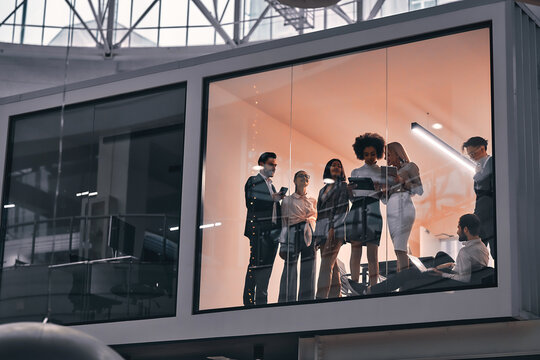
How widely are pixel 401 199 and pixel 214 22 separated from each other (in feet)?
68.1

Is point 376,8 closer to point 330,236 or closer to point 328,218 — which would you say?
point 328,218

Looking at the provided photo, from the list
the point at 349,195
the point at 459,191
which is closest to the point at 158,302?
the point at 349,195

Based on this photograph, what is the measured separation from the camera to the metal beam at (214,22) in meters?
34.8

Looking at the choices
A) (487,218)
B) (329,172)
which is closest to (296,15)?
(329,172)

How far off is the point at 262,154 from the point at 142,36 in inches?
821

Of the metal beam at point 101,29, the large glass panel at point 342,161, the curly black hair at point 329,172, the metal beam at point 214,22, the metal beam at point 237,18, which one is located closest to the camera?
the large glass panel at point 342,161

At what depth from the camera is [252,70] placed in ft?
61.0

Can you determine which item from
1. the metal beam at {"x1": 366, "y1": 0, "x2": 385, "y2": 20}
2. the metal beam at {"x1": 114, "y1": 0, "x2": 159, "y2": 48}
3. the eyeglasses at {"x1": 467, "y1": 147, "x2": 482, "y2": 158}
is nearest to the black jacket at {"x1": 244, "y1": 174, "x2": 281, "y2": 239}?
the eyeglasses at {"x1": 467, "y1": 147, "x2": 482, "y2": 158}

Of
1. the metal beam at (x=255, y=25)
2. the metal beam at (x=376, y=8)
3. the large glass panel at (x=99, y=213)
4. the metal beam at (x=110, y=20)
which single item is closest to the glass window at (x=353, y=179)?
the large glass panel at (x=99, y=213)

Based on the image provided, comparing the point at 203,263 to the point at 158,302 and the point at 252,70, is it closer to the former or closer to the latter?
the point at 158,302

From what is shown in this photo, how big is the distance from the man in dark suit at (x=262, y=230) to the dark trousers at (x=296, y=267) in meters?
0.30

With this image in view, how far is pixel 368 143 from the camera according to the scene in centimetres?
1638

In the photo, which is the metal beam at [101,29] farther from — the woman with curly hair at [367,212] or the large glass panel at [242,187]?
the woman with curly hair at [367,212]

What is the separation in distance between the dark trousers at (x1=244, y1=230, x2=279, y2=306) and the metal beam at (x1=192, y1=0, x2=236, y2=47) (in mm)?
19022
